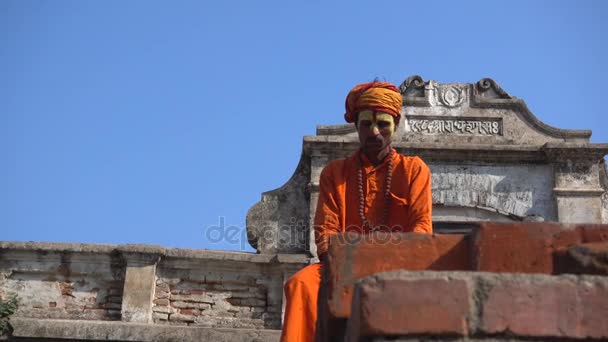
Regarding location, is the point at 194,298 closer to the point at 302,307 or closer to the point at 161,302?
the point at 161,302

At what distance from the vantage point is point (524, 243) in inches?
158

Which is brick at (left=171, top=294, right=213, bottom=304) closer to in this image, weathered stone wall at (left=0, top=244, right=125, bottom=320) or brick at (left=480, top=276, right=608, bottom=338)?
weathered stone wall at (left=0, top=244, right=125, bottom=320)

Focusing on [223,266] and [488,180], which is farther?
[488,180]

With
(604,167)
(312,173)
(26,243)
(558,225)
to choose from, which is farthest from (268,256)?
(558,225)

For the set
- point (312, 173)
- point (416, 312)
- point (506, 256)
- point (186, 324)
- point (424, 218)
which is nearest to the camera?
point (416, 312)

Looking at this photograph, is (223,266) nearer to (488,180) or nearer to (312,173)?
(312,173)

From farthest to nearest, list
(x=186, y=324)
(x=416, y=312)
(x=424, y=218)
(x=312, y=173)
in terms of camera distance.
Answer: (x=312, y=173), (x=186, y=324), (x=424, y=218), (x=416, y=312)

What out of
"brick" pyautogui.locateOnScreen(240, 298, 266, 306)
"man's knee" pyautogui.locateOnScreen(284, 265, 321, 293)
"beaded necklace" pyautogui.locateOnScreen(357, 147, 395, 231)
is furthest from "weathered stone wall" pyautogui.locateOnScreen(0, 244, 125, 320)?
"man's knee" pyautogui.locateOnScreen(284, 265, 321, 293)

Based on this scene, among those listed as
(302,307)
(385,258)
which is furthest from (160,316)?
(385,258)

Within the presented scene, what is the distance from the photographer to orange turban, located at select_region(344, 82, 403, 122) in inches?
261

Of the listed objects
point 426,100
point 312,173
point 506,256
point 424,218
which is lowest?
point 506,256

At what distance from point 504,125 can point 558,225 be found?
31.8ft

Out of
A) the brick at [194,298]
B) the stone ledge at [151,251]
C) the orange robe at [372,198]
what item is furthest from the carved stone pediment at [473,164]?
the orange robe at [372,198]

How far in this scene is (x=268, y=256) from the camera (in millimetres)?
11961
